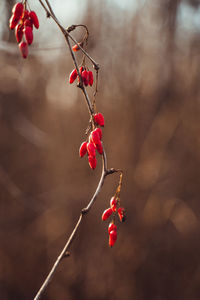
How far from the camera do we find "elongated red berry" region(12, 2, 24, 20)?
982mm

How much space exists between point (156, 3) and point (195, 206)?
4129 millimetres

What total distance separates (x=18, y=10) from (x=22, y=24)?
0.14 ft

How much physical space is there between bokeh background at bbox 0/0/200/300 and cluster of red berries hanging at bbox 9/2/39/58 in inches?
180

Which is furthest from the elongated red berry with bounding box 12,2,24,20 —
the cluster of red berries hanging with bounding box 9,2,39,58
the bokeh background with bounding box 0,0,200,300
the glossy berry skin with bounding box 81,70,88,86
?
the bokeh background with bounding box 0,0,200,300

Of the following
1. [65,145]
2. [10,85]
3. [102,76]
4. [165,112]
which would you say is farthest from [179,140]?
[10,85]

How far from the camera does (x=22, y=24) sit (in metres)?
1.00

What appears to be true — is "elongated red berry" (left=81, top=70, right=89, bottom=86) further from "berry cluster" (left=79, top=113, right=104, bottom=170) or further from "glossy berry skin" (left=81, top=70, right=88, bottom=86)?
"berry cluster" (left=79, top=113, right=104, bottom=170)

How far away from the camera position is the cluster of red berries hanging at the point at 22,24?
0.98 metres

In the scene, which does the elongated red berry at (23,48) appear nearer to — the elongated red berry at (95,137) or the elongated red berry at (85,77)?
the elongated red berry at (85,77)

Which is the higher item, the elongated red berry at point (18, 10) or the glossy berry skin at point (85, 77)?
the elongated red berry at point (18, 10)

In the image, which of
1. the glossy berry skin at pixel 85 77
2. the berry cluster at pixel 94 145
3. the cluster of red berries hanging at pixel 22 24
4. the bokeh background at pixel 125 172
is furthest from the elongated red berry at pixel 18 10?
the bokeh background at pixel 125 172

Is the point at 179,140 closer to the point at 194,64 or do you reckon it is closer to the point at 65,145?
the point at 194,64

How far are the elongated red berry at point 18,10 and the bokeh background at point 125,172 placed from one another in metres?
4.57

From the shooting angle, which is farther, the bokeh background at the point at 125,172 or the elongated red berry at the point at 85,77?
the bokeh background at the point at 125,172
